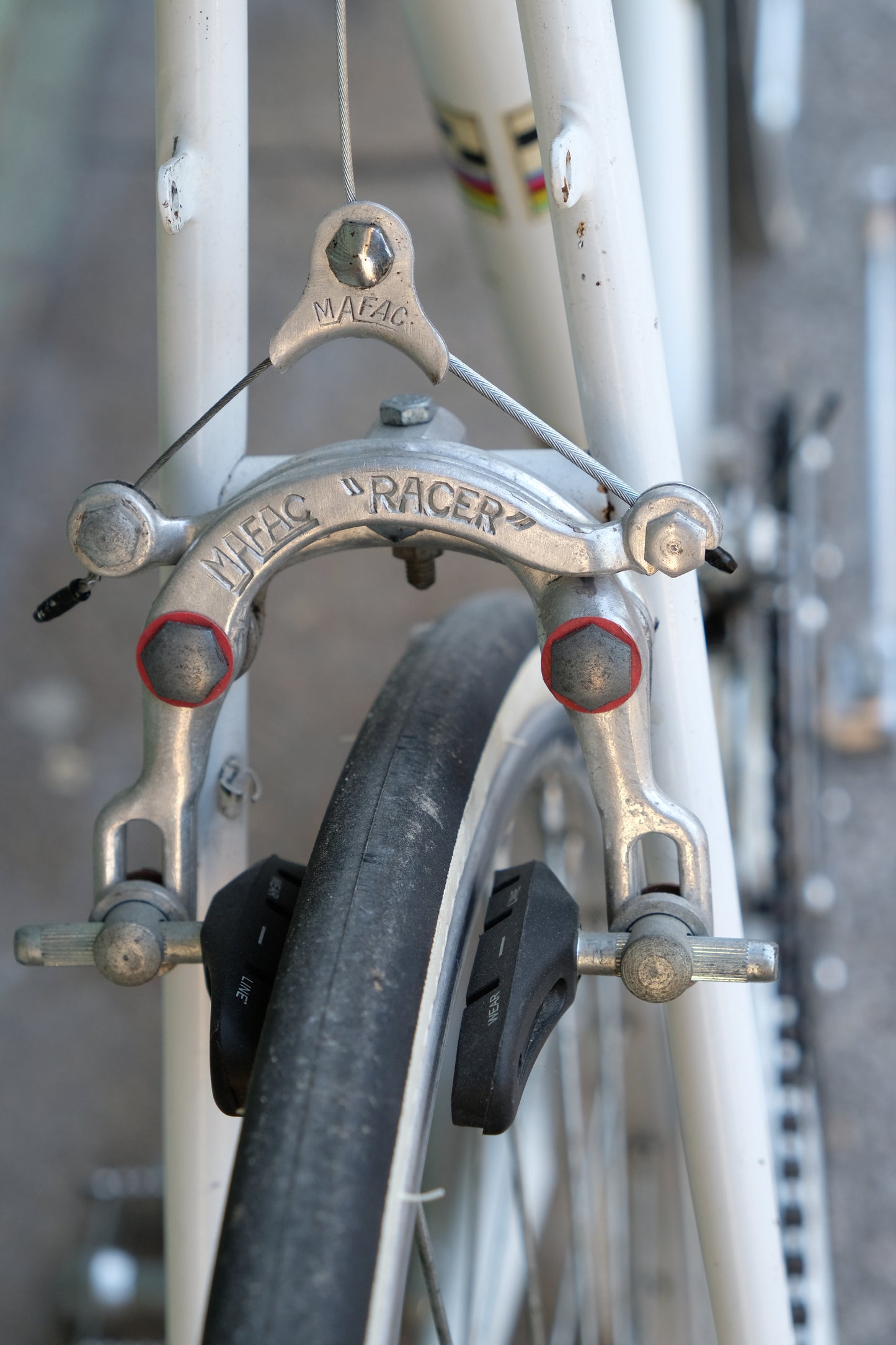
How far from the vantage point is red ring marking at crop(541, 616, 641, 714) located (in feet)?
1.19

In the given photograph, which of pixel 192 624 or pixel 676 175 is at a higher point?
pixel 676 175

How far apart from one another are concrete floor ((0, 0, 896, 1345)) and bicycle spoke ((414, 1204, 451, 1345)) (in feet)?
2.61

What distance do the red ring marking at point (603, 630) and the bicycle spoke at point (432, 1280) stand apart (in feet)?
0.52

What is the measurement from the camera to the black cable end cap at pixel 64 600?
1.39ft

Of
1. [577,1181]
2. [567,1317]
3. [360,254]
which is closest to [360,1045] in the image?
[360,254]

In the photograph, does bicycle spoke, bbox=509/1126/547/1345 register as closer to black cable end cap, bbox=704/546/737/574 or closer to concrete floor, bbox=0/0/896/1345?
black cable end cap, bbox=704/546/737/574

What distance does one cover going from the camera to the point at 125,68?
166 cm

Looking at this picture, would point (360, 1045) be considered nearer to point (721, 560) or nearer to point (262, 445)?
point (721, 560)

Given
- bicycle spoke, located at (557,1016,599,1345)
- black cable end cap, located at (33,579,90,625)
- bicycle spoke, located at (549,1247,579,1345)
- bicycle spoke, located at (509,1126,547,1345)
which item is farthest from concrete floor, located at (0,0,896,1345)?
black cable end cap, located at (33,579,90,625)

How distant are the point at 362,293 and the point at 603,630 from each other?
0.12 m

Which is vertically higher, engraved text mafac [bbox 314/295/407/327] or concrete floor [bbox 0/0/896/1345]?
concrete floor [bbox 0/0/896/1345]

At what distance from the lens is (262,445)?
1342 millimetres

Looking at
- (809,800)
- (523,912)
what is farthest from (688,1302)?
(523,912)

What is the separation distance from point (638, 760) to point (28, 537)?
110cm
